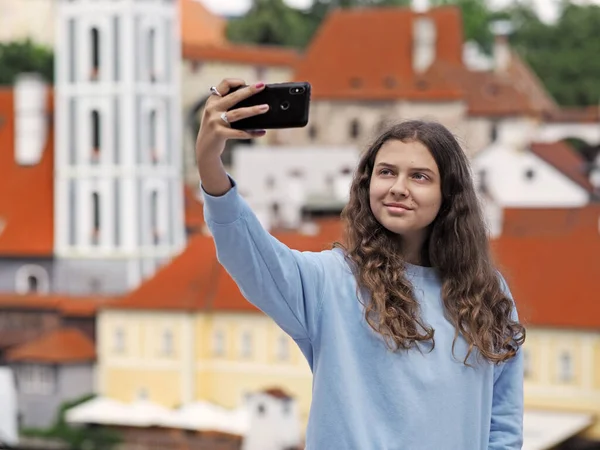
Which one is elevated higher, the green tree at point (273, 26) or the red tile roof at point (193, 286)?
the green tree at point (273, 26)

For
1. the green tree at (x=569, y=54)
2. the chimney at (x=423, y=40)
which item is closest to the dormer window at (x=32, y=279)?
the chimney at (x=423, y=40)

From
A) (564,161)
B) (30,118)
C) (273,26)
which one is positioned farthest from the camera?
(273,26)

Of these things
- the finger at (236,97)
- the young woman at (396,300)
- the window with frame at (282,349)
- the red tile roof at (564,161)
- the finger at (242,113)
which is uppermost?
the red tile roof at (564,161)

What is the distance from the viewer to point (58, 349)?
33406 millimetres

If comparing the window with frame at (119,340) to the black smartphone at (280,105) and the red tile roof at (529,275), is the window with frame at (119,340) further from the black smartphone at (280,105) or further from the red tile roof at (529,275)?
the black smartphone at (280,105)

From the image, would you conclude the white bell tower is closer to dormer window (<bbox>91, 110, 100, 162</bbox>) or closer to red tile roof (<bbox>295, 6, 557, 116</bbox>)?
dormer window (<bbox>91, 110, 100, 162</bbox>)

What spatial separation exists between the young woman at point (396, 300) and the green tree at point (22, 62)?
4573 cm

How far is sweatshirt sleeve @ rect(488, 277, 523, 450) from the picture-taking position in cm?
286

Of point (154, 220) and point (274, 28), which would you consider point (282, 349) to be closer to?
point (154, 220)

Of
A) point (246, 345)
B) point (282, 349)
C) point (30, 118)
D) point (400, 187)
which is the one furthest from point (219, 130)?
point (30, 118)

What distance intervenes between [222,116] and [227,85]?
46 millimetres

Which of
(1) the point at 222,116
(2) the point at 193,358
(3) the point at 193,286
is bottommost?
(2) the point at 193,358

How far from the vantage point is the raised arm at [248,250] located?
253cm

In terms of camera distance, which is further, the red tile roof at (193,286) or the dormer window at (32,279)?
the dormer window at (32,279)
